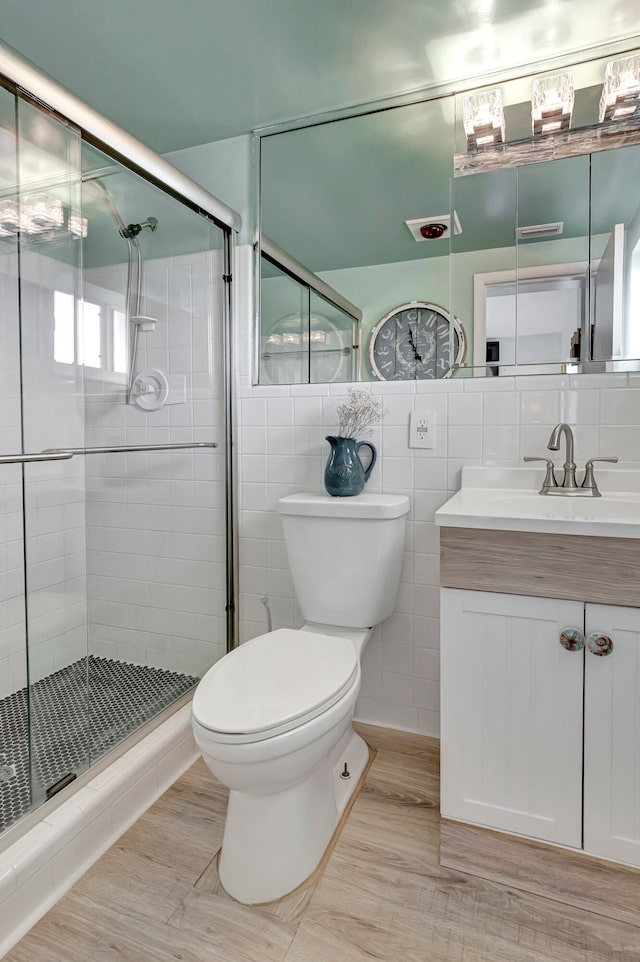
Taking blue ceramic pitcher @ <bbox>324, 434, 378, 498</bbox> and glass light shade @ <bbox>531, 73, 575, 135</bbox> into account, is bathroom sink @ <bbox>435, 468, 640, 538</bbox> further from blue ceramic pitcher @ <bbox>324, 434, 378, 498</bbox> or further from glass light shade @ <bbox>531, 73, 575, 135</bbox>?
glass light shade @ <bbox>531, 73, 575, 135</bbox>

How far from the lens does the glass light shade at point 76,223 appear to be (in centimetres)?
141

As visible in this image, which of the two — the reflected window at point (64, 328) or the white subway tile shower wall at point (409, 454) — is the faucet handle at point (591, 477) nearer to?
the white subway tile shower wall at point (409, 454)

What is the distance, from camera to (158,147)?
216 cm

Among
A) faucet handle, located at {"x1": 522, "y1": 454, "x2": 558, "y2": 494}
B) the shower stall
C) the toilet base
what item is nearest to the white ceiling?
the shower stall

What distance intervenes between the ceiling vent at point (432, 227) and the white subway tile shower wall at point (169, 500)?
2.41 ft

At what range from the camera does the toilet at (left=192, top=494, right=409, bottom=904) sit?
3.79 feet

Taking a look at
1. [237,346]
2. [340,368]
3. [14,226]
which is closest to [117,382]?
[237,346]

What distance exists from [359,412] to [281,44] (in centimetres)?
111

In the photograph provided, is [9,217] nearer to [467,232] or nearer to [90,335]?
[90,335]

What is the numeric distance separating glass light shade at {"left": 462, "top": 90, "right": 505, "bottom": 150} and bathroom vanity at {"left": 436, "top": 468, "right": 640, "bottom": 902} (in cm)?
127

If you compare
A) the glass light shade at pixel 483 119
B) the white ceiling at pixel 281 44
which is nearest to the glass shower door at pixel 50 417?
the white ceiling at pixel 281 44

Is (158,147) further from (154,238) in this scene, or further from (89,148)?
(89,148)

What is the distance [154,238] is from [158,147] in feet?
1.87

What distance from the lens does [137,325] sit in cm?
188
